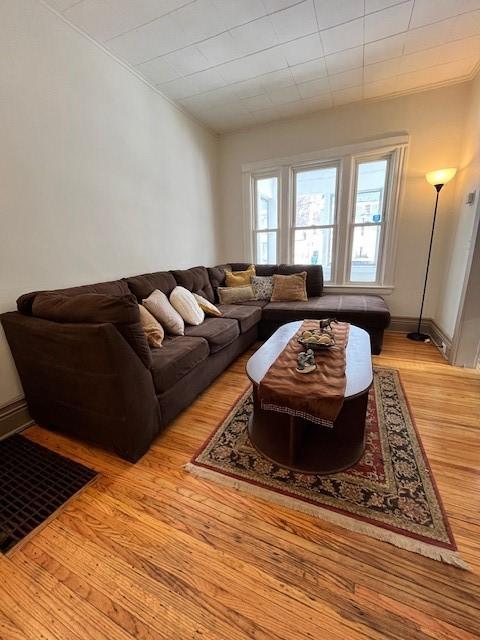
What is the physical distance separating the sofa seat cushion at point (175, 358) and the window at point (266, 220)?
2527mm

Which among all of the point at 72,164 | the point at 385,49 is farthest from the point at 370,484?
the point at 385,49

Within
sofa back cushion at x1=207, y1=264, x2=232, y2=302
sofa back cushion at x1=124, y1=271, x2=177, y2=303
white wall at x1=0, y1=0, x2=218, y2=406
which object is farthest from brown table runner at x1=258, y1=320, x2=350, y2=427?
sofa back cushion at x1=207, y1=264, x2=232, y2=302

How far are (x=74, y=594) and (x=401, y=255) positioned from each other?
4.04m

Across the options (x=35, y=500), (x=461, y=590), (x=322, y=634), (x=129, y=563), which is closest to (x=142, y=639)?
(x=129, y=563)

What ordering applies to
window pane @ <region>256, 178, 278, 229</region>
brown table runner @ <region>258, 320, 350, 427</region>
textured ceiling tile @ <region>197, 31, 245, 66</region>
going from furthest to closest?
1. window pane @ <region>256, 178, 278, 229</region>
2. textured ceiling tile @ <region>197, 31, 245, 66</region>
3. brown table runner @ <region>258, 320, 350, 427</region>

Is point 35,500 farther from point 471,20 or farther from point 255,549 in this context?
point 471,20

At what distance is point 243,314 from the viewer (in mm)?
2906

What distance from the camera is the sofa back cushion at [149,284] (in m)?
2.42

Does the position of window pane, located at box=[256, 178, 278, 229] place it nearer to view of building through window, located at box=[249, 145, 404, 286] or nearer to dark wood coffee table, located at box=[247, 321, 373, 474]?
view of building through window, located at box=[249, 145, 404, 286]

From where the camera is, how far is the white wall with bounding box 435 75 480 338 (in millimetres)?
2537

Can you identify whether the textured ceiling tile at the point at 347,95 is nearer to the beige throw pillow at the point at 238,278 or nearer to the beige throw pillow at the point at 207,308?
the beige throw pillow at the point at 238,278

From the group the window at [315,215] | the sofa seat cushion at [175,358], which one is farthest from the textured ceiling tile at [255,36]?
the sofa seat cushion at [175,358]

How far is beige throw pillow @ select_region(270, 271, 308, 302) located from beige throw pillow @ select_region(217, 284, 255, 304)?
0.33 m

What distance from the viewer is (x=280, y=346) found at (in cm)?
194
